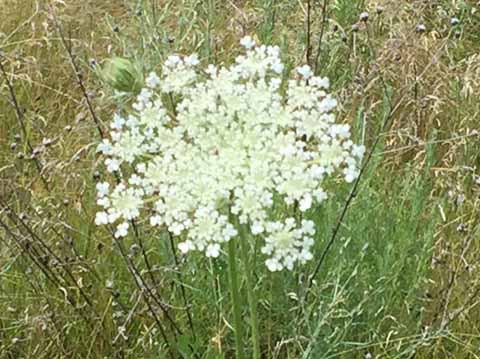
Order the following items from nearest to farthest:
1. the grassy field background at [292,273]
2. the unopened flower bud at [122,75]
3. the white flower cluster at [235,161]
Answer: the white flower cluster at [235,161], the unopened flower bud at [122,75], the grassy field background at [292,273]

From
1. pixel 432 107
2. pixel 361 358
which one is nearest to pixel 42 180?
pixel 361 358

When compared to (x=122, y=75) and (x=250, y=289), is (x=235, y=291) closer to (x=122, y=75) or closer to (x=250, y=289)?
(x=250, y=289)

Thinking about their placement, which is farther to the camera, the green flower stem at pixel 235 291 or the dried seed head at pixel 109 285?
the dried seed head at pixel 109 285

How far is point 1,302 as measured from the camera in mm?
2176

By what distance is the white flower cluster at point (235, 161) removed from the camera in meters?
1.22

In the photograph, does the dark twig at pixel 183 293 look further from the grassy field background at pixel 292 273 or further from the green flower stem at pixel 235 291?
the green flower stem at pixel 235 291

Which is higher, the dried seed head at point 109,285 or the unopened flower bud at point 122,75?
the unopened flower bud at point 122,75

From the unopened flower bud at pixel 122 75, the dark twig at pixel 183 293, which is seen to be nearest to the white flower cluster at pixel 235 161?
the unopened flower bud at pixel 122 75

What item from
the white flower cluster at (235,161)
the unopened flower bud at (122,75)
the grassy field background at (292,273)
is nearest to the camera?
the white flower cluster at (235,161)

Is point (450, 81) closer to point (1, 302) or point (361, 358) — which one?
point (361, 358)

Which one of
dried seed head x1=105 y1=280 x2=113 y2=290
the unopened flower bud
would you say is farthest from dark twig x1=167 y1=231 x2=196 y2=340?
the unopened flower bud

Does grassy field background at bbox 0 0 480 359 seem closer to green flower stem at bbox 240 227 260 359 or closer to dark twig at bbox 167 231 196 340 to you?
dark twig at bbox 167 231 196 340

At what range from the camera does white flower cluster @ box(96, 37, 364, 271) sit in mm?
1217

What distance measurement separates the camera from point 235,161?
4.03 ft
